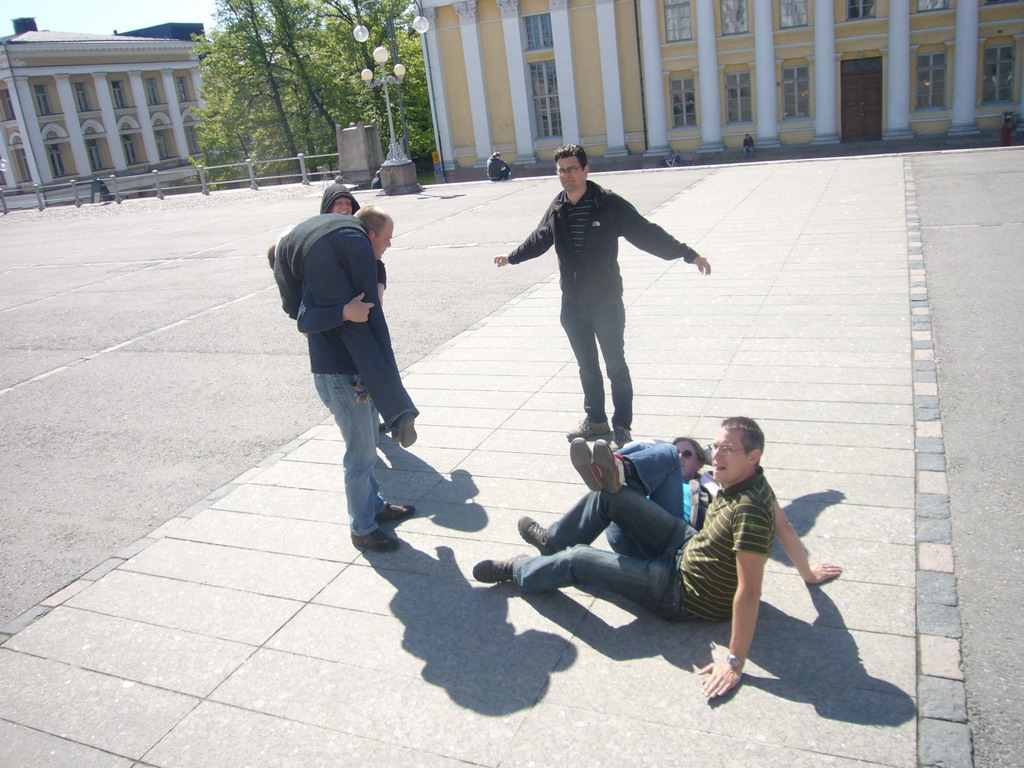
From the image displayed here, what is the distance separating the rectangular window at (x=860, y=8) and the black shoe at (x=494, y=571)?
3857 centimetres

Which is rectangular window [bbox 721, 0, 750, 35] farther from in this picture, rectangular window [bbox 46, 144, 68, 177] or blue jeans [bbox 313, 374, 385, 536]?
rectangular window [bbox 46, 144, 68, 177]

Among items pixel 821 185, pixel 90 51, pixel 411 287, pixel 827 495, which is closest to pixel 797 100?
pixel 821 185

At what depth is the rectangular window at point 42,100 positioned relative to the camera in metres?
61.6

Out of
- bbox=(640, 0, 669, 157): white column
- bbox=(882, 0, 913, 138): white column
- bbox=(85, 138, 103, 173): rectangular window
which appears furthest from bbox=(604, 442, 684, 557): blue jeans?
bbox=(85, 138, 103, 173): rectangular window

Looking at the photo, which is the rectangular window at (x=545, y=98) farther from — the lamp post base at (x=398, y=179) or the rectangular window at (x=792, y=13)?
the lamp post base at (x=398, y=179)

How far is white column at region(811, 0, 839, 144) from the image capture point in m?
36.2

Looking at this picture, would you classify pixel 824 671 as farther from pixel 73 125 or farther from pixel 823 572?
pixel 73 125

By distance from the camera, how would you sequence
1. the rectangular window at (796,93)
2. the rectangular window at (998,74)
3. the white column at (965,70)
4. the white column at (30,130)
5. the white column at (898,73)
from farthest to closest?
the white column at (30,130), the rectangular window at (796,93), the white column at (898,73), the rectangular window at (998,74), the white column at (965,70)

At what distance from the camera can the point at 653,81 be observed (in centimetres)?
3984

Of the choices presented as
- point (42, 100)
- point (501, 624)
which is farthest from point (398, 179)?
point (42, 100)

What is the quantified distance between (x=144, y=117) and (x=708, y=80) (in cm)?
4725

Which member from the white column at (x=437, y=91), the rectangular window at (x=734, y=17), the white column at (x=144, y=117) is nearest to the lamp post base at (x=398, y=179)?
the white column at (x=437, y=91)

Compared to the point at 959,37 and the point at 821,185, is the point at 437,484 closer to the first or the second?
the point at 821,185

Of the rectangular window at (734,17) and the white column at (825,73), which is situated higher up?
the rectangular window at (734,17)
